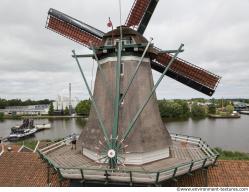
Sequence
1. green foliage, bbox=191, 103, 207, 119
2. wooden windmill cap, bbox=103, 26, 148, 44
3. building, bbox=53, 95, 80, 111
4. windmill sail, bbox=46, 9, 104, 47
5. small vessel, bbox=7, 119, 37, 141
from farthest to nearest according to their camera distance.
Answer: building, bbox=53, 95, 80, 111, green foliage, bbox=191, 103, 207, 119, small vessel, bbox=7, 119, 37, 141, windmill sail, bbox=46, 9, 104, 47, wooden windmill cap, bbox=103, 26, 148, 44

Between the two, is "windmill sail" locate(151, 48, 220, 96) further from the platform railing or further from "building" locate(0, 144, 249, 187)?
the platform railing

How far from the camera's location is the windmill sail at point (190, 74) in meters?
12.6

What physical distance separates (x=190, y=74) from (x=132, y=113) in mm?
3687

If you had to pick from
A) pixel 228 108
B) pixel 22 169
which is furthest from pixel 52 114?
pixel 22 169

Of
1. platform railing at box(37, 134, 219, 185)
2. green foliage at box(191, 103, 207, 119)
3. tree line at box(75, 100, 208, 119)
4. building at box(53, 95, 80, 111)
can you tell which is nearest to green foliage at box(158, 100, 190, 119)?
tree line at box(75, 100, 208, 119)

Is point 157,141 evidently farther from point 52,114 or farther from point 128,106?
point 52,114

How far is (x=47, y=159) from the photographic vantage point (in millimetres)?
10531

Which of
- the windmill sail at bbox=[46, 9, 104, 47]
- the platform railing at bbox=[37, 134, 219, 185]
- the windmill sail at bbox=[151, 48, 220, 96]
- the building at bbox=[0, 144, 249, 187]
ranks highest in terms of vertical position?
the windmill sail at bbox=[46, 9, 104, 47]

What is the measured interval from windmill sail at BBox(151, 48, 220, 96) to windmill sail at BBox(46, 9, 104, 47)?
115 inches

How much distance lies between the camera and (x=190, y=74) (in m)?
12.7

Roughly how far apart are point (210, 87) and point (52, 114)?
79.2 m

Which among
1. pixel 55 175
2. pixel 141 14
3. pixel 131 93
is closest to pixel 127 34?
pixel 141 14

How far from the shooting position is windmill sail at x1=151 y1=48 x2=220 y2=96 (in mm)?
12617

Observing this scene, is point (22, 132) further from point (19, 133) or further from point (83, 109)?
point (83, 109)
